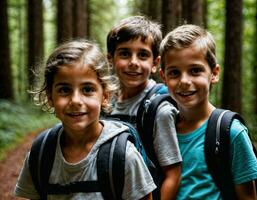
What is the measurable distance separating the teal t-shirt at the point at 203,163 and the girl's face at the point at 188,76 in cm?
23

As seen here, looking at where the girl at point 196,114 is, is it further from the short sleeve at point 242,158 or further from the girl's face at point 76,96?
the girl's face at point 76,96

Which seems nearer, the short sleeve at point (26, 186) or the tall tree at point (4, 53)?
the short sleeve at point (26, 186)

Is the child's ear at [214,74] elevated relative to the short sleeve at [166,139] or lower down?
elevated

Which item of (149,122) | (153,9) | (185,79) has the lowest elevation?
(149,122)

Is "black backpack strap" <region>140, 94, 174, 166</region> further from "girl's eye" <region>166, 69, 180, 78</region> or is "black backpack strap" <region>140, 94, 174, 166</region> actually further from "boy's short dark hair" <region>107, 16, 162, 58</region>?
"boy's short dark hair" <region>107, 16, 162, 58</region>

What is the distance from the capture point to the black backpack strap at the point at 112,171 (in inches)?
100

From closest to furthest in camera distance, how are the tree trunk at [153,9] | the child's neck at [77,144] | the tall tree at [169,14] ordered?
the child's neck at [77,144], the tall tree at [169,14], the tree trunk at [153,9]

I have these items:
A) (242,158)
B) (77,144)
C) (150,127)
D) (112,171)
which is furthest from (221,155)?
(77,144)

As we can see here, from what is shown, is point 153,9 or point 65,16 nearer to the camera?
point 65,16

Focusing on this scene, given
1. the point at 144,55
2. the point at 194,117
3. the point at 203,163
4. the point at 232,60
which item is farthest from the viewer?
the point at 232,60

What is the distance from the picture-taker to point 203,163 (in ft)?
9.95

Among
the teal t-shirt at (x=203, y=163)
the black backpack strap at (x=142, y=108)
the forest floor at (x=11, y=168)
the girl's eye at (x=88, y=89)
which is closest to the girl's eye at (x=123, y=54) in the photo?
the black backpack strap at (x=142, y=108)

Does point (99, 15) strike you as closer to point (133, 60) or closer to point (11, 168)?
point (11, 168)

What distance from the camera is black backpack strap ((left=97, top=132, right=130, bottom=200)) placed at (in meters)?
2.55
